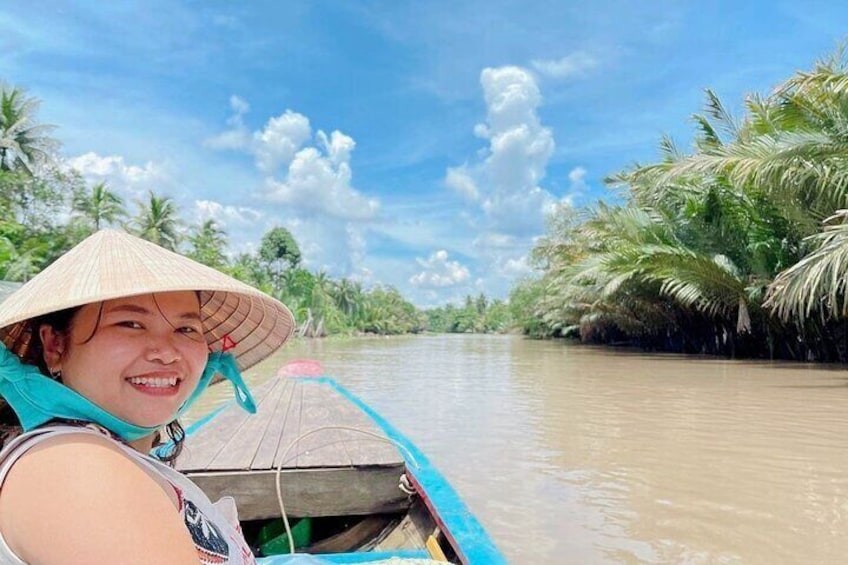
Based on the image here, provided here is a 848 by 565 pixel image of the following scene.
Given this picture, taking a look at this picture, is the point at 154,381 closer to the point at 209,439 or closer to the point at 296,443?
the point at 296,443

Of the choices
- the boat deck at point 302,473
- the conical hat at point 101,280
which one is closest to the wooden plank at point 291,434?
the boat deck at point 302,473

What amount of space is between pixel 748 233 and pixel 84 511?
1415cm

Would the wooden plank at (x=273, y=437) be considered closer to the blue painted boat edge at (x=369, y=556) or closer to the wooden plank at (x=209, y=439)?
the wooden plank at (x=209, y=439)

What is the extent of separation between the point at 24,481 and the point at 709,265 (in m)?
13.7

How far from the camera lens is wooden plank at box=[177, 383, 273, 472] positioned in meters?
2.52

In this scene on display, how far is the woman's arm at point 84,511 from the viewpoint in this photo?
0.68 meters

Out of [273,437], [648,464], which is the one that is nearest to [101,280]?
[273,437]

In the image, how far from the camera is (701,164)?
1009cm

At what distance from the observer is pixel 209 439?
306 centimetres

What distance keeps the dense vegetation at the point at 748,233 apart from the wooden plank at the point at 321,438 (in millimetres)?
7217

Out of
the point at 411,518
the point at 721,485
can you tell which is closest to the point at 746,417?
the point at 721,485

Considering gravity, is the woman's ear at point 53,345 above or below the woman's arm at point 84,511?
above

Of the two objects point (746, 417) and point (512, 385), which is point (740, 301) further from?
point (746, 417)

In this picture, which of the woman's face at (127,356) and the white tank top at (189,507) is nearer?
the white tank top at (189,507)
